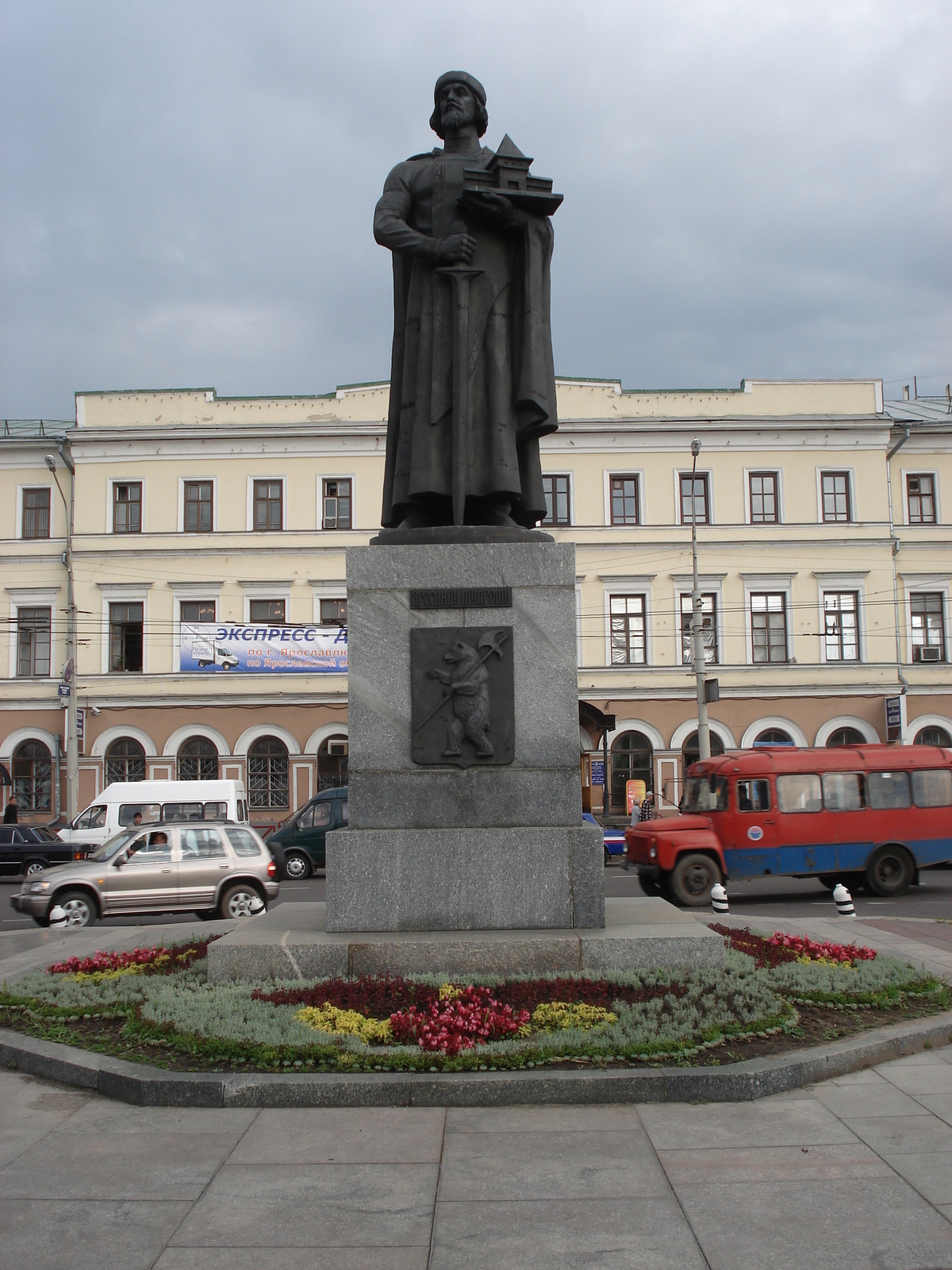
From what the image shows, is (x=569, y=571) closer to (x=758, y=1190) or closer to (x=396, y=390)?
(x=396, y=390)

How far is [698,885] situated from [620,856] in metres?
12.6

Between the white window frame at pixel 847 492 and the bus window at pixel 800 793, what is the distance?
22.7m

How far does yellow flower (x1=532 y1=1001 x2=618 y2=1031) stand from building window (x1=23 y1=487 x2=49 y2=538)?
38711mm

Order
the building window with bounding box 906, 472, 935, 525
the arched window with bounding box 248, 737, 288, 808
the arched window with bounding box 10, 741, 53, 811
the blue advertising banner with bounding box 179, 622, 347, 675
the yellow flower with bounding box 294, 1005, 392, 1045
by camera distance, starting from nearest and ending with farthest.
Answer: the yellow flower with bounding box 294, 1005, 392, 1045, the arched window with bounding box 10, 741, 53, 811, the arched window with bounding box 248, 737, 288, 808, the blue advertising banner with bounding box 179, 622, 347, 675, the building window with bounding box 906, 472, 935, 525

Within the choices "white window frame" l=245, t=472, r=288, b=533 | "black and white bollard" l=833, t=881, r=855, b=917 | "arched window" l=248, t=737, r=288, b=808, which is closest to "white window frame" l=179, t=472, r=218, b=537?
"white window frame" l=245, t=472, r=288, b=533

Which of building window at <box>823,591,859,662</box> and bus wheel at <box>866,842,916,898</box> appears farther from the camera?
building window at <box>823,591,859,662</box>

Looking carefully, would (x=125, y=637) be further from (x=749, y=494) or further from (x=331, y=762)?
(x=749, y=494)

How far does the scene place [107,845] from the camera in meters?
16.9

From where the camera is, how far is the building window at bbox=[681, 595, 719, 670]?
3922 centimetres

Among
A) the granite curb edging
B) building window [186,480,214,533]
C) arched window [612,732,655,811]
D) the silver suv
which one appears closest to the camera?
the granite curb edging

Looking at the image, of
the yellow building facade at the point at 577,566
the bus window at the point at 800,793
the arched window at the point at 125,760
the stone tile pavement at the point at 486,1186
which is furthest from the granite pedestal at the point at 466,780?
the arched window at the point at 125,760

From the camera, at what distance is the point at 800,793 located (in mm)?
19703

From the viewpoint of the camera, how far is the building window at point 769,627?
39875 millimetres

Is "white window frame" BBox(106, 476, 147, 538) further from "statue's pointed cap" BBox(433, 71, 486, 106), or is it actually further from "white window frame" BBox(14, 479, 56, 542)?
"statue's pointed cap" BBox(433, 71, 486, 106)
